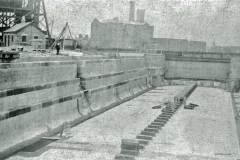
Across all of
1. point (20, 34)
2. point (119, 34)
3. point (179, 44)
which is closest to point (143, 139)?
point (20, 34)

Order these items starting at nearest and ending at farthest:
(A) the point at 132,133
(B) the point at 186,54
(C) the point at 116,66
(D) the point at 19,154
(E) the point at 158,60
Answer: (D) the point at 19,154 → (A) the point at 132,133 → (C) the point at 116,66 → (E) the point at 158,60 → (B) the point at 186,54

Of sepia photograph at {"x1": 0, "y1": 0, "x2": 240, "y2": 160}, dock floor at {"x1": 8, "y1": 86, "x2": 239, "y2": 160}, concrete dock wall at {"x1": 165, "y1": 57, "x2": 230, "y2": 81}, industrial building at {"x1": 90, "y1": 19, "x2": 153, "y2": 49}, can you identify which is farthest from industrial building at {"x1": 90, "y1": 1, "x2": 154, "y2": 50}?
dock floor at {"x1": 8, "y1": 86, "x2": 239, "y2": 160}

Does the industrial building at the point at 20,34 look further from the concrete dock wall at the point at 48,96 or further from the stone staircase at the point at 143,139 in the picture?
the stone staircase at the point at 143,139

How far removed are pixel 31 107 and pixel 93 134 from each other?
2707 millimetres

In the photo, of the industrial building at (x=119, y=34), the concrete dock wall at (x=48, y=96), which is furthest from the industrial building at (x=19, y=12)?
the industrial building at (x=119, y=34)

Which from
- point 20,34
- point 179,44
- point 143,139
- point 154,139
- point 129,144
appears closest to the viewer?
point 129,144

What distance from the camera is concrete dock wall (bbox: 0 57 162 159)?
10.6 metres

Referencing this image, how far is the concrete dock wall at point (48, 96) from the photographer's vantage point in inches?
417

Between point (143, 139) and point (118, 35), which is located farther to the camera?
point (118, 35)

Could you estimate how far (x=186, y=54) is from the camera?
1731 inches

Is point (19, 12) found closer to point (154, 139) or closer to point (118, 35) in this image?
point (154, 139)

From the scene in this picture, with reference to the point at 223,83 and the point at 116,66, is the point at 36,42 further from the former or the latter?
the point at 223,83

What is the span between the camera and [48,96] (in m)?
13.2

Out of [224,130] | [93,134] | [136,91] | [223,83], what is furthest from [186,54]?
[93,134]
